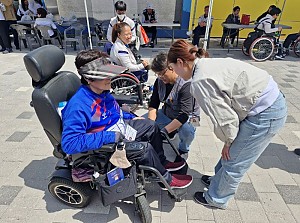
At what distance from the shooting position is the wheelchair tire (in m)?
→ 1.66

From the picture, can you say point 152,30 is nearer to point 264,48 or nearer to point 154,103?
point 264,48

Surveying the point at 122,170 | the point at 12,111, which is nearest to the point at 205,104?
the point at 122,170

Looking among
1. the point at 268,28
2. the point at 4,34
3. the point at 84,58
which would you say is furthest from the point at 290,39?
the point at 4,34

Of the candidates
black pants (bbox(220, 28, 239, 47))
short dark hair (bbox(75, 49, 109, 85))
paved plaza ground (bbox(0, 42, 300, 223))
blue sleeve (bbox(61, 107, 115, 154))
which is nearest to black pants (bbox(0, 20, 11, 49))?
paved plaza ground (bbox(0, 42, 300, 223))

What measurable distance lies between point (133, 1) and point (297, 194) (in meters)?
7.96

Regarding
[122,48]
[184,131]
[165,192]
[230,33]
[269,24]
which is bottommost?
[165,192]

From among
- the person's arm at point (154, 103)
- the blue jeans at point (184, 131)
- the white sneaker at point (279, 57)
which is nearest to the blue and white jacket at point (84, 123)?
the person's arm at point (154, 103)

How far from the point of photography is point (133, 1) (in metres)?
8.03

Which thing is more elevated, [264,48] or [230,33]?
[230,33]

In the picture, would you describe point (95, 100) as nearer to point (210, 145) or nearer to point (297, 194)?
point (210, 145)

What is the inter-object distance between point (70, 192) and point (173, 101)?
118 cm

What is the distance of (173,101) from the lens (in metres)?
2.09

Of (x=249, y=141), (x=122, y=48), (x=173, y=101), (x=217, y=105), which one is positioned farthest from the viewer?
(x=122, y=48)

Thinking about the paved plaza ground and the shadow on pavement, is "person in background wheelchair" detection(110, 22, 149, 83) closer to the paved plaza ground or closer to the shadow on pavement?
the paved plaza ground
